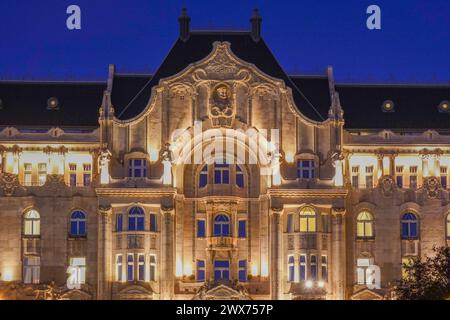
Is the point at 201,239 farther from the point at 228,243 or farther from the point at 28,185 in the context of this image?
the point at 28,185

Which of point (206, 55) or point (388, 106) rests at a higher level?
point (206, 55)

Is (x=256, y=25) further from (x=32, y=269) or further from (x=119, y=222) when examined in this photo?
(x=32, y=269)

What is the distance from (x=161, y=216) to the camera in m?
113

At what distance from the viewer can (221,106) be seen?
116 metres

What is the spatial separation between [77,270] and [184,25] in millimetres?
23440

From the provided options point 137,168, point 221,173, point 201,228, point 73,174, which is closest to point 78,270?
point 73,174

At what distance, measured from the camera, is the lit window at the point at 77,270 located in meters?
113

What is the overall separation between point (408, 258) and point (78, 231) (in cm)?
2627

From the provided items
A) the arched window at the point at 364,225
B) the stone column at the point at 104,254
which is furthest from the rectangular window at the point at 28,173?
the arched window at the point at 364,225

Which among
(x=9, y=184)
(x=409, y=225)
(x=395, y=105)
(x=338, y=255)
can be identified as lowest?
(x=338, y=255)

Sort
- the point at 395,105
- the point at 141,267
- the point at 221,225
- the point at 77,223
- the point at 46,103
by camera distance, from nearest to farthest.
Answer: the point at 141,267, the point at 77,223, the point at 221,225, the point at 46,103, the point at 395,105
